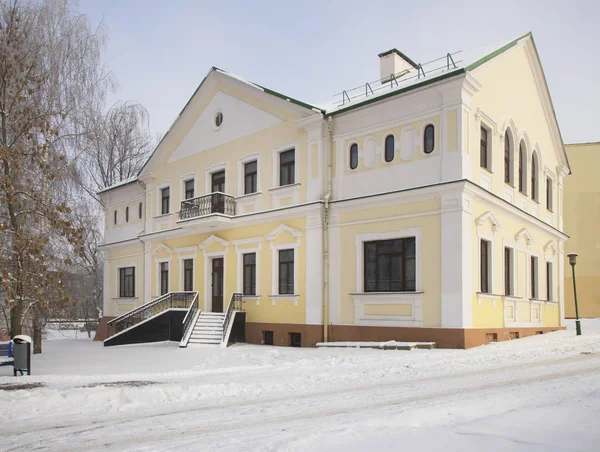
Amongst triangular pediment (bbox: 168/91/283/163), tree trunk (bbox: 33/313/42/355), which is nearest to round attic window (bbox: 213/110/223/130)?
triangular pediment (bbox: 168/91/283/163)

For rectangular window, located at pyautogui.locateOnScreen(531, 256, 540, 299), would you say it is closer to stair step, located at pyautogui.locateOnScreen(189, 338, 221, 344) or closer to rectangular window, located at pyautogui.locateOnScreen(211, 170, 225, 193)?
stair step, located at pyautogui.locateOnScreen(189, 338, 221, 344)

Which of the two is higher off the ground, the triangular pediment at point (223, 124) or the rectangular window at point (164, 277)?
the triangular pediment at point (223, 124)

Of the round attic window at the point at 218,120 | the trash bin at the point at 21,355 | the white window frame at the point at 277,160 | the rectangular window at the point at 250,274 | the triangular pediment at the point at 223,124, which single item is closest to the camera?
the trash bin at the point at 21,355

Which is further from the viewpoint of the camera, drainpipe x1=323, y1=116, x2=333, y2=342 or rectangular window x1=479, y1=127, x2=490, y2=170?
drainpipe x1=323, y1=116, x2=333, y2=342

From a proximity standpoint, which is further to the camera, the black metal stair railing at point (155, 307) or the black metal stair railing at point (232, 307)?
the black metal stair railing at point (155, 307)

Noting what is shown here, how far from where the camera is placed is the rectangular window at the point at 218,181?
24.2m

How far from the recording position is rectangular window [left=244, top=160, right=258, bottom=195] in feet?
74.6

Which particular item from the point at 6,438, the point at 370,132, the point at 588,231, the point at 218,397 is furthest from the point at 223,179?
the point at 588,231

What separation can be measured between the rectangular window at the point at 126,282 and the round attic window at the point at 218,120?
955 centimetres

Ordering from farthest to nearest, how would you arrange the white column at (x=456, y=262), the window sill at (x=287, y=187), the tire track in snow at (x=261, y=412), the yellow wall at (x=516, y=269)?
the window sill at (x=287, y=187) < the yellow wall at (x=516, y=269) < the white column at (x=456, y=262) < the tire track in snow at (x=261, y=412)

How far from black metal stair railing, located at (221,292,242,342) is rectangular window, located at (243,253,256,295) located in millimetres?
407

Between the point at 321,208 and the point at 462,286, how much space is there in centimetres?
566

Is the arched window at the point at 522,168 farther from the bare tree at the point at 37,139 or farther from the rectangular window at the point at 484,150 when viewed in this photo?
the bare tree at the point at 37,139

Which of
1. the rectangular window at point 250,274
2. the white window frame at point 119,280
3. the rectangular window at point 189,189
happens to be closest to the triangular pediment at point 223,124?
the rectangular window at point 189,189
